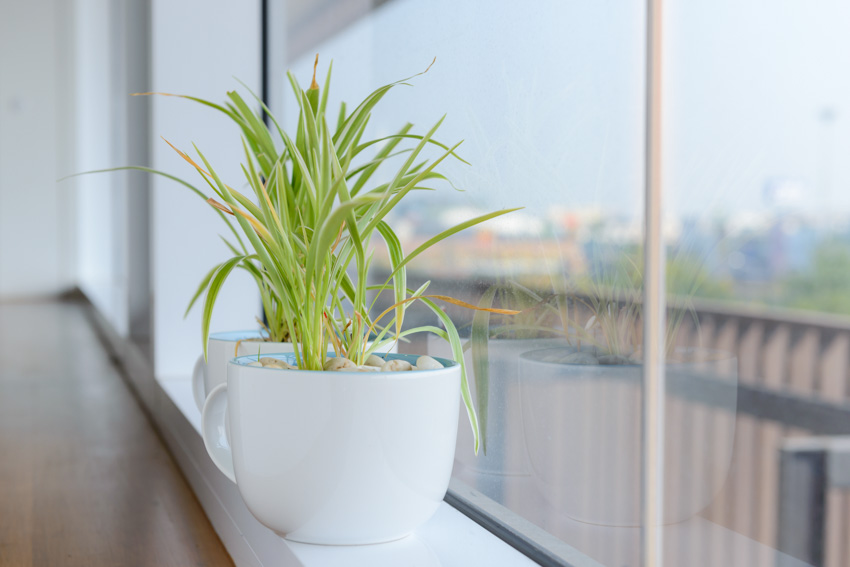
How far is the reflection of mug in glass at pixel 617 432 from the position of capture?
50 centimetres

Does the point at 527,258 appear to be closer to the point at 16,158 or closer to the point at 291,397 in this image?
the point at 291,397

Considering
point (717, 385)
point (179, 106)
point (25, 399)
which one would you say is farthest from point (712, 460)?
point (25, 399)

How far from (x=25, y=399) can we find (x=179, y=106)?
3.22 feet

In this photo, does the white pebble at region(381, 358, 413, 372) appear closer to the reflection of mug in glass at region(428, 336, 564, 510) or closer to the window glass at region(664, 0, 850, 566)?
the reflection of mug in glass at region(428, 336, 564, 510)

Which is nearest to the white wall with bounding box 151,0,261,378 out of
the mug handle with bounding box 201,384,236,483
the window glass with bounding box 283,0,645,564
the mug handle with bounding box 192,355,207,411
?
the mug handle with bounding box 192,355,207,411

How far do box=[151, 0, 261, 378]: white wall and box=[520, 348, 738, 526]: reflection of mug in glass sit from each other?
3.98 feet

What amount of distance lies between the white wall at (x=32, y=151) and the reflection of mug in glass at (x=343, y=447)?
700 centimetres

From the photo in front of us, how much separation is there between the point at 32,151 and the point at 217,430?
6.98 m

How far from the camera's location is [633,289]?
0.59 m

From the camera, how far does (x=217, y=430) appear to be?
32.2 inches

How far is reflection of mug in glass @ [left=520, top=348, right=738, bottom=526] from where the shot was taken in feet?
1.64

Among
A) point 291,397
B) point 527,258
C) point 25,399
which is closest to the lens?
point 291,397

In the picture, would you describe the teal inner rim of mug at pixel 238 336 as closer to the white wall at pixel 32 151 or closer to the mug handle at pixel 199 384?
the mug handle at pixel 199 384

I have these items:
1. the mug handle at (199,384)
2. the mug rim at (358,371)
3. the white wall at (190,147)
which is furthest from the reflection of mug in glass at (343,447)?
the white wall at (190,147)
